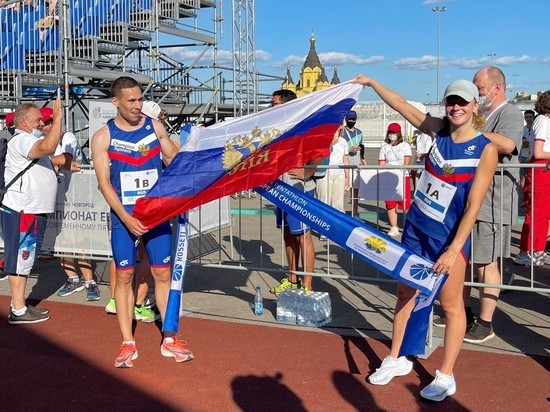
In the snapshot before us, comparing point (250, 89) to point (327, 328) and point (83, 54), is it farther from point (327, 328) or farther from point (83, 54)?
point (327, 328)

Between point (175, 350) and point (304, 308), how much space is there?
1.35 m

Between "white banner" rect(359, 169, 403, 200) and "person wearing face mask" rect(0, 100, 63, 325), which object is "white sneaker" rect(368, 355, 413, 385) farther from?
"white banner" rect(359, 169, 403, 200)

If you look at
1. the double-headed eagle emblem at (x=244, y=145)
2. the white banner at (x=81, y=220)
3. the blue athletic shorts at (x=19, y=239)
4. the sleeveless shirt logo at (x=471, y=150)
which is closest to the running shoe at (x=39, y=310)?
the blue athletic shorts at (x=19, y=239)

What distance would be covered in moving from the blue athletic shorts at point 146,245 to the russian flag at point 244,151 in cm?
27

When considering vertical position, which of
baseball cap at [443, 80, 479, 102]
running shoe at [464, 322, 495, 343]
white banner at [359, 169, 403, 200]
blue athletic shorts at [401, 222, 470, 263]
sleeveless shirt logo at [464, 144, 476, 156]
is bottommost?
running shoe at [464, 322, 495, 343]

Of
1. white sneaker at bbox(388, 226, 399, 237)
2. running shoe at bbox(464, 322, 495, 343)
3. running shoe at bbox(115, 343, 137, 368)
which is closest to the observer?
running shoe at bbox(115, 343, 137, 368)

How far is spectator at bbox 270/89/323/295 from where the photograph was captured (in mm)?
6234

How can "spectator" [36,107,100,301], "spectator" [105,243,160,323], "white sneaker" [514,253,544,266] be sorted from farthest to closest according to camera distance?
"white sneaker" [514,253,544,266] → "spectator" [36,107,100,301] → "spectator" [105,243,160,323]

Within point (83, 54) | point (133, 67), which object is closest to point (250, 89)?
point (133, 67)

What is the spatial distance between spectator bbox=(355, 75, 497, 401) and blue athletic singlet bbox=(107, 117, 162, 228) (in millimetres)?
1833

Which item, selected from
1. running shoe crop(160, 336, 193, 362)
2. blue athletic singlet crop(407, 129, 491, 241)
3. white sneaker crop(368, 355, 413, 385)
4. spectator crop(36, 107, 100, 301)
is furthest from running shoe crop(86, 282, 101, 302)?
blue athletic singlet crop(407, 129, 491, 241)

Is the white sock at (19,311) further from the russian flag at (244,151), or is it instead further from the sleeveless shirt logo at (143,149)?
the sleeveless shirt logo at (143,149)

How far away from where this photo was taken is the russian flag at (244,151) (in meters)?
4.93

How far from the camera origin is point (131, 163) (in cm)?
513
